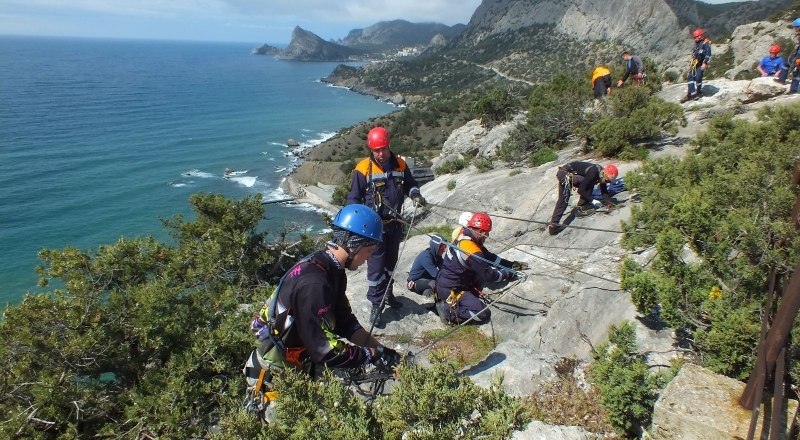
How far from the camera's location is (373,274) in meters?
7.22

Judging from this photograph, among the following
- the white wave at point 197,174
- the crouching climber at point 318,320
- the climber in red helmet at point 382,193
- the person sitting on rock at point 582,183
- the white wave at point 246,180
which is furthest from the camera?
the white wave at point 197,174

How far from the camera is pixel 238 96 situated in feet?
408

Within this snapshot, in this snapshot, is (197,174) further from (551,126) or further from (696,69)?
(696,69)

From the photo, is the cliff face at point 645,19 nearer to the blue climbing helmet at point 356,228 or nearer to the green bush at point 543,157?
the green bush at point 543,157

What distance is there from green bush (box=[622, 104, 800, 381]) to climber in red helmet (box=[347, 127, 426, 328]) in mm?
3412

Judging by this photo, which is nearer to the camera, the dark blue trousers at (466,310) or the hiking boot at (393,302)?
the dark blue trousers at (466,310)

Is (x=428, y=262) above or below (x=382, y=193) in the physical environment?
below

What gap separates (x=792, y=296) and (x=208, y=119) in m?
101

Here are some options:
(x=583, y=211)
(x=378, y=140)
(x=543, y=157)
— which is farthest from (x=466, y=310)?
(x=543, y=157)

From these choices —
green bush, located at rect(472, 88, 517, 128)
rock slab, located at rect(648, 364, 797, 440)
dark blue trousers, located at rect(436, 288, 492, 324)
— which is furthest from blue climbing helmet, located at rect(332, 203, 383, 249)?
green bush, located at rect(472, 88, 517, 128)

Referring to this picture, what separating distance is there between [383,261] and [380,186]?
1210 mm

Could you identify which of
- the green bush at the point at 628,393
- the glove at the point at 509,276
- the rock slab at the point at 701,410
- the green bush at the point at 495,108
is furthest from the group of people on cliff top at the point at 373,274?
the green bush at the point at 495,108

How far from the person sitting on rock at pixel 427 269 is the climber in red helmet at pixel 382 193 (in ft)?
3.11

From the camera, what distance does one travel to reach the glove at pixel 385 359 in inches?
168
